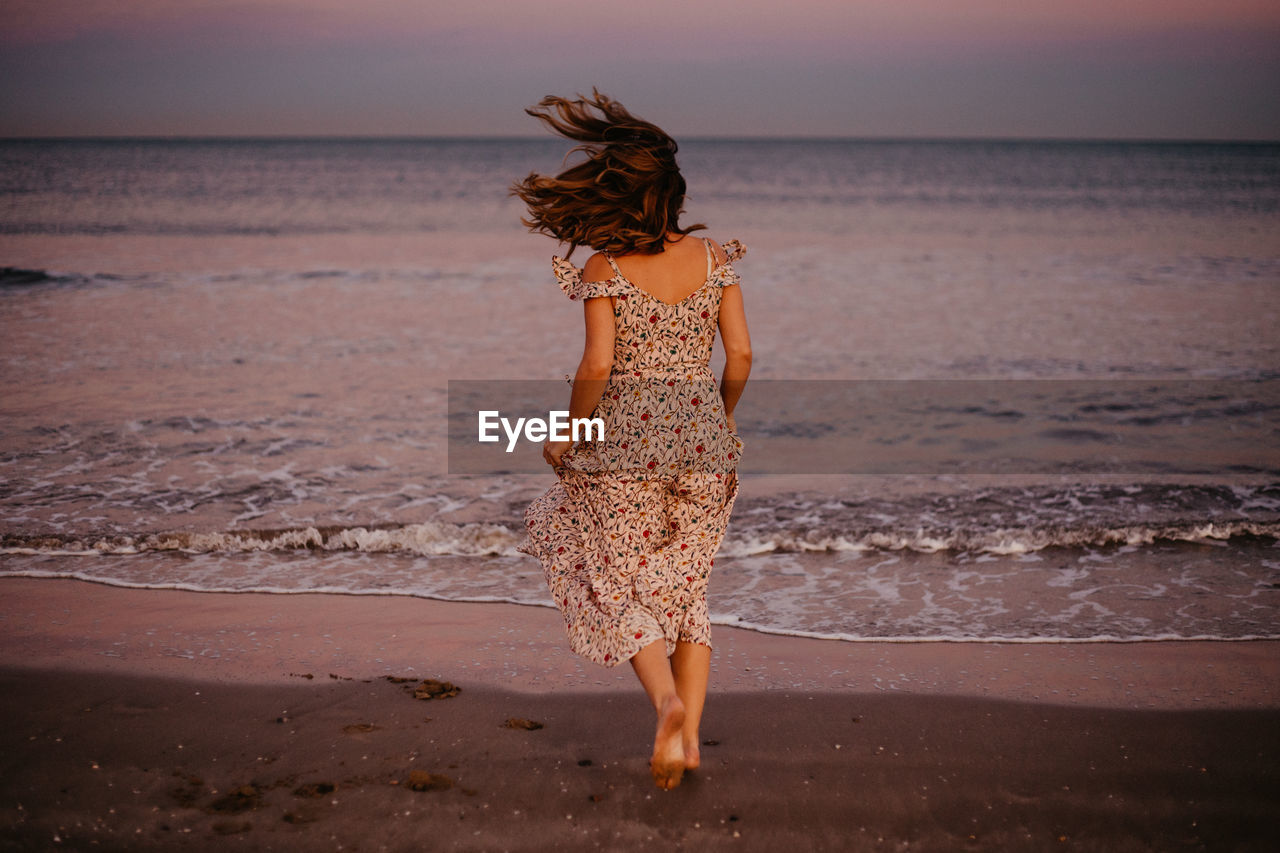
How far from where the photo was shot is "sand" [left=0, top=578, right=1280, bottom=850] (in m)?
2.65

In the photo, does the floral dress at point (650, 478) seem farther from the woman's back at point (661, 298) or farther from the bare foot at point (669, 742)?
the bare foot at point (669, 742)

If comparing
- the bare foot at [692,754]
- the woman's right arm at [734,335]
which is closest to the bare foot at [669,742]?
the bare foot at [692,754]

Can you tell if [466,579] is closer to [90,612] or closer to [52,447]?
[90,612]

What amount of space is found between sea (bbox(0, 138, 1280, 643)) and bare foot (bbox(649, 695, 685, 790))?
1.66m

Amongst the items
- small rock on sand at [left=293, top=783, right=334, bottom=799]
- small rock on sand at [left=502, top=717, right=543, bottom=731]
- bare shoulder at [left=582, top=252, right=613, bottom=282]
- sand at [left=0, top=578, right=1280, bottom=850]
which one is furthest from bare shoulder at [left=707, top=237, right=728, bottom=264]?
small rock on sand at [left=293, top=783, right=334, bottom=799]

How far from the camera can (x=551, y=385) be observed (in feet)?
31.3

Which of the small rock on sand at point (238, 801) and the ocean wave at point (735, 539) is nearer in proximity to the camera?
the small rock on sand at point (238, 801)

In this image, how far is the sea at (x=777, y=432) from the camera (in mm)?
Answer: 4871

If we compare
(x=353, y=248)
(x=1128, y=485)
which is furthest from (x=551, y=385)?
(x=353, y=248)

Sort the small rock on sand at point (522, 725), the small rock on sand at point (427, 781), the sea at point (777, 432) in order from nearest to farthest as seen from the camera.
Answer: the small rock on sand at point (427, 781) < the small rock on sand at point (522, 725) < the sea at point (777, 432)

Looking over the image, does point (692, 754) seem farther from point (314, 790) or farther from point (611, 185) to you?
point (611, 185)

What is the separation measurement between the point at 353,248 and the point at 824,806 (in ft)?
67.6

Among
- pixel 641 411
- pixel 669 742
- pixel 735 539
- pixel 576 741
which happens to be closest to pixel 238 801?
pixel 576 741

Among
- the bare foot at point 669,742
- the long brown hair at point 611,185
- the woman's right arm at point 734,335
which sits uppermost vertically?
the long brown hair at point 611,185
